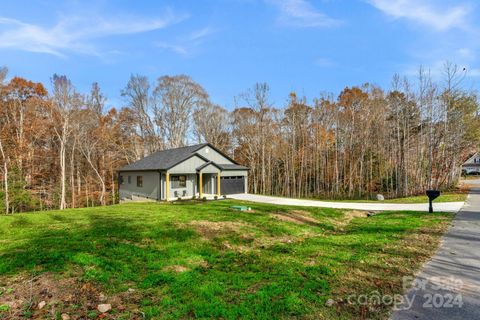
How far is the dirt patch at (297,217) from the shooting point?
346 inches

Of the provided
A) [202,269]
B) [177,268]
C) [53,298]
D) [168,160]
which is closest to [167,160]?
[168,160]

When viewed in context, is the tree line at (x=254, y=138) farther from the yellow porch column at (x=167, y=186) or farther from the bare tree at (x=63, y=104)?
the yellow porch column at (x=167, y=186)

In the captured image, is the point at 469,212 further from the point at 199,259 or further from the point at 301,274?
the point at 199,259

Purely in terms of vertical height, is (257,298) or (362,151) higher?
(362,151)

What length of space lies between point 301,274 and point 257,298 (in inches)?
43.3

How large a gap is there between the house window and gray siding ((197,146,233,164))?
8.86ft

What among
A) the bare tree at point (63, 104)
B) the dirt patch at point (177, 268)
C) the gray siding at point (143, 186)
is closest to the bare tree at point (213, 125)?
the gray siding at point (143, 186)

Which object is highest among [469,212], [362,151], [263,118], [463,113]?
[263,118]

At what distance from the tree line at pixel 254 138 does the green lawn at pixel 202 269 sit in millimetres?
17483

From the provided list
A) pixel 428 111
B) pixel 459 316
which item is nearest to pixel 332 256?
pixel 459 316

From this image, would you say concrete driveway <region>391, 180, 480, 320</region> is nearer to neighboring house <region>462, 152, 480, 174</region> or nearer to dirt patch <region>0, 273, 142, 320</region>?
dirt patch <region>0, 273, 142, 320</region>

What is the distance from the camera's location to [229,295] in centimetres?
334

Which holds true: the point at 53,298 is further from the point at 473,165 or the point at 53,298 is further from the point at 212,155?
the point at 473,165

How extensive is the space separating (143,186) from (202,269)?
1741 centimetres
